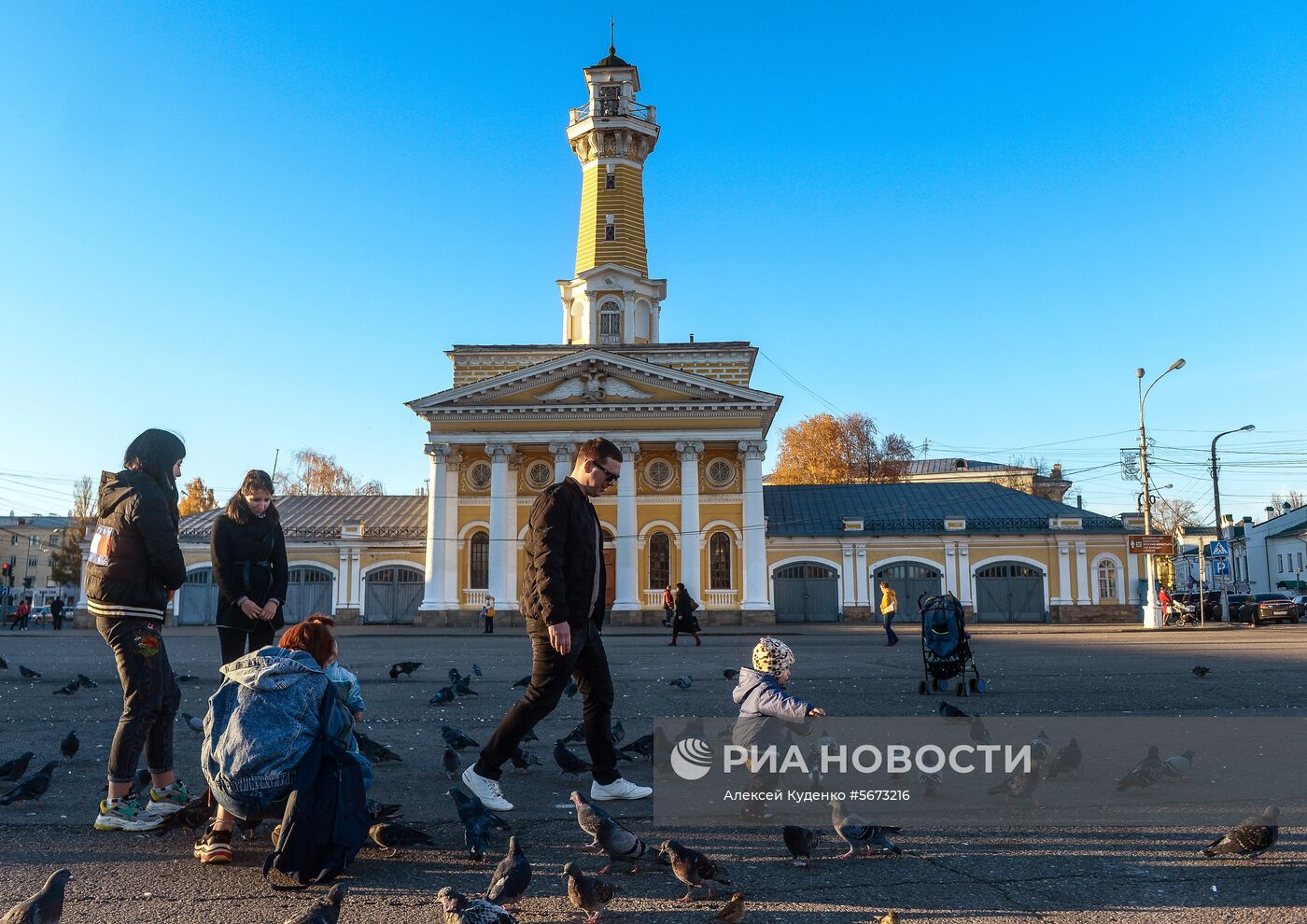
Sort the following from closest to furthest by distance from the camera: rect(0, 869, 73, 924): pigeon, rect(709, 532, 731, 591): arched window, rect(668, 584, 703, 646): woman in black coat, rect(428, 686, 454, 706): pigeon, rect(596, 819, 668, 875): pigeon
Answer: rect(0, 869, 73, 924): pigeon, rect(596, 819, 668, 875): pigeon, rect(428, 686, 454, 706): pigeon, rect(668, 584, 703, 646): woman in black coat, rect(709, 532, 731, 591): arched window

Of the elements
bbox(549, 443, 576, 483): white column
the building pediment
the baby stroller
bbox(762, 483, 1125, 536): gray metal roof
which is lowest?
the baby stroller

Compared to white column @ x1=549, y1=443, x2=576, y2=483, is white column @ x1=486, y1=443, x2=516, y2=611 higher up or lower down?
lower down

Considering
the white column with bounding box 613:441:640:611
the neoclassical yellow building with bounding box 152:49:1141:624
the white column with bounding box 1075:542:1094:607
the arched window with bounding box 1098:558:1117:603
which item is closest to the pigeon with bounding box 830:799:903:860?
the neoclassical yellow building with bounding box 152:49:1141:624

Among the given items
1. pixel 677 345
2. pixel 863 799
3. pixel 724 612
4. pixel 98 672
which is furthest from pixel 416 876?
pixel 677 345

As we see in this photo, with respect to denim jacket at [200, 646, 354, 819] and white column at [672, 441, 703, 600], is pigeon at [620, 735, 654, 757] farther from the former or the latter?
white column at [672, 441, 703, 600]

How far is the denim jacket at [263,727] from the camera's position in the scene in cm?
417

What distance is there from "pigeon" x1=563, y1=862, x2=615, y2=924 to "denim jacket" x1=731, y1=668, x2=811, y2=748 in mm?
1760

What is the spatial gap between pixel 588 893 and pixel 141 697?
2741 millimetres

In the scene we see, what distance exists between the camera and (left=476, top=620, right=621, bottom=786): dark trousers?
18.0 feet

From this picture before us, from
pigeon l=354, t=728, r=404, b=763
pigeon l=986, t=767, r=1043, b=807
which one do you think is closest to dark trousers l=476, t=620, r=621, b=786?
pigeon l=354, t=728, r=404, b=763

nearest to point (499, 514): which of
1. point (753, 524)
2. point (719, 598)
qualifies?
point (719, 598)

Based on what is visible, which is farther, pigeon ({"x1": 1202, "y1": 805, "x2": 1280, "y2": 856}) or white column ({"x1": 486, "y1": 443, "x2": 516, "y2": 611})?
white column ({"x1": 486, "y1": 443, "x2": 516, "y2": 611})

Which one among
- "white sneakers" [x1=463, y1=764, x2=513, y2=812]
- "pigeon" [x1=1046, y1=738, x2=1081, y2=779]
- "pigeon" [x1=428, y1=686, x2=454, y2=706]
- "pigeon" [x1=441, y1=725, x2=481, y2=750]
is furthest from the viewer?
"pigeon" [x1=428, y1=686, x2=454, y2=706]

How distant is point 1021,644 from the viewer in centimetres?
2231
